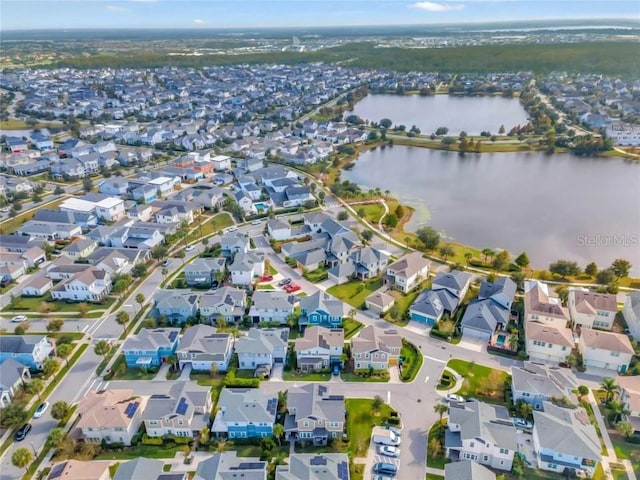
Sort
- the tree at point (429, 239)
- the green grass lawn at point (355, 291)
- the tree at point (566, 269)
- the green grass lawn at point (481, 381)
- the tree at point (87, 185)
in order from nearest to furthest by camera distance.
A: the green grass lawn at point (481, 381)
the green grass lawn at point (355, 291)
the tree at point (566, 269)
the tree at point (429, 239)
the tree at point (87, 185)

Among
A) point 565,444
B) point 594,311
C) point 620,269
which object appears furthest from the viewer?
point 620,269

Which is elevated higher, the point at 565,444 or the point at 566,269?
the point at 566,269

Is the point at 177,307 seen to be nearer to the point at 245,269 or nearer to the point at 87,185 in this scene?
the point at 245,269

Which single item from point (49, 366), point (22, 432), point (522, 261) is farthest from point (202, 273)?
point (522, 261)

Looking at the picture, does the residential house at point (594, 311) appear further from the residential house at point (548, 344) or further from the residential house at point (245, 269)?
the residential house at point (245, 269)

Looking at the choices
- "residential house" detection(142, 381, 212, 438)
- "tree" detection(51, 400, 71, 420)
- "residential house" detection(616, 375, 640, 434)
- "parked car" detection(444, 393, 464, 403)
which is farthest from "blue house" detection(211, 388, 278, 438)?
"residential house" detection(616, 375, 640, 434)

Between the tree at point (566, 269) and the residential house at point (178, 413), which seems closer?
the residential house at point (178, 413)

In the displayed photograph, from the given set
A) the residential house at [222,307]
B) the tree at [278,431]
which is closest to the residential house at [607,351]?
the tree at [278,431]
